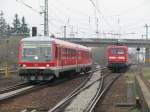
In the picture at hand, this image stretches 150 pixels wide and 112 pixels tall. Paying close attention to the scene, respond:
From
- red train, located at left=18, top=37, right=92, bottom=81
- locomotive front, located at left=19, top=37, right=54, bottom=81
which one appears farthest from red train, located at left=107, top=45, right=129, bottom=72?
locomotive front, located at left=19, top=37, right=54, bottom=81

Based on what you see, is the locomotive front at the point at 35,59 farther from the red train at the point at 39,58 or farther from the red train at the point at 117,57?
the red train at the point at 117,57

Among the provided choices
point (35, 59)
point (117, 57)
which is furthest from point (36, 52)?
point (117, 57)

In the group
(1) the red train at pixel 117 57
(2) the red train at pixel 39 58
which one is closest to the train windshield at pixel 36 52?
(2) the red train at pixel 39 58

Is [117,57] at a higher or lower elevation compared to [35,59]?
lower

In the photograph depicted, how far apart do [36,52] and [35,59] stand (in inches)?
19.6

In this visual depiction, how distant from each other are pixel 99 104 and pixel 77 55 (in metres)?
18.7

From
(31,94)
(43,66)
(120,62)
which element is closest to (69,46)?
(43,66)

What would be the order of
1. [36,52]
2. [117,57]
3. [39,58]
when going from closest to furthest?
[39,58] < [36,52] < [117,57]

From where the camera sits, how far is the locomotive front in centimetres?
2436

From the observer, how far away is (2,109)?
1386cm

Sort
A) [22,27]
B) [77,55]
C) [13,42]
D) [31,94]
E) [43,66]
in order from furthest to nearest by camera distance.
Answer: [22,27] < [13,42] < [77,55] < [43,66] < [31,94]

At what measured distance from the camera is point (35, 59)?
972 inches

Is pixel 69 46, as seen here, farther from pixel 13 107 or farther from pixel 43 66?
pixel 13 107

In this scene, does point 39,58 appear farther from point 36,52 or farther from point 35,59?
point 36,52
